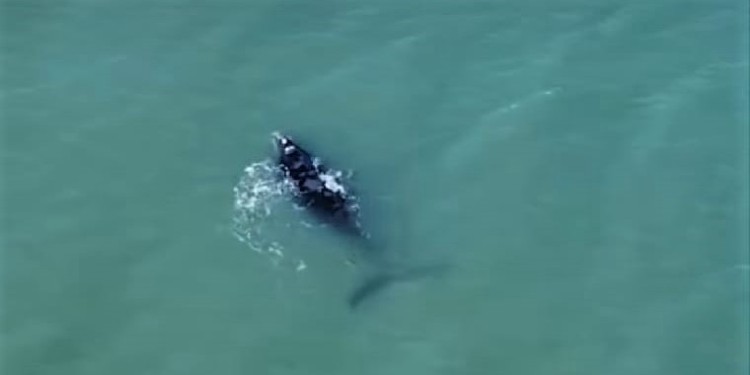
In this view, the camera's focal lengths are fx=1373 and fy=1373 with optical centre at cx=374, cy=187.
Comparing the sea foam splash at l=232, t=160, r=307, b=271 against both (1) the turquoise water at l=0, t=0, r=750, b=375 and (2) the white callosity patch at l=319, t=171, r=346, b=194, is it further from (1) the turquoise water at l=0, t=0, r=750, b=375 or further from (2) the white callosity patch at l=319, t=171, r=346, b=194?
(2) the white callosity patch at l=319, t=171, r=346, b=194

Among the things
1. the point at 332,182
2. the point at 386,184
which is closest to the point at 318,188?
the point at 332,182

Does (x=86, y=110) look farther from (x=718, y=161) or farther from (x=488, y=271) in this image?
(x=718, y=161)

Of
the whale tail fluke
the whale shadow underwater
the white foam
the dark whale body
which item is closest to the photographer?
the whale tail fluke

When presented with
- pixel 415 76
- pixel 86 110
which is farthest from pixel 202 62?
pixel 415 76

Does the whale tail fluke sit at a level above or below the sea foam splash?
below

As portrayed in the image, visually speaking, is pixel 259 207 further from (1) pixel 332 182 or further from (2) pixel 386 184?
(2) pixel 386 184

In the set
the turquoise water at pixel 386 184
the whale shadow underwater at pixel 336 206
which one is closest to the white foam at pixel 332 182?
the whale shadow underwater at pixel 336 206

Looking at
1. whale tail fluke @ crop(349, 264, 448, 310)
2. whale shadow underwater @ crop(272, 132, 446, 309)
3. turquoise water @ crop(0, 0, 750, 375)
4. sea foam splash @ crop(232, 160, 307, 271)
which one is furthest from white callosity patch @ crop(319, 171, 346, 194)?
whale tail fluke @ crop(349, 264, 448, 310)

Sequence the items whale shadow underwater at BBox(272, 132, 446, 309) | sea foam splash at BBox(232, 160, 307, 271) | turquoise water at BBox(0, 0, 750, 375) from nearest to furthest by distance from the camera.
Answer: turquoise water at BBox(0, 0, 750, 375) → whale shadow underwater at BBox(272, 132, 446, 309) → sea foam splash at BBox(232, 160, 307, 271)
